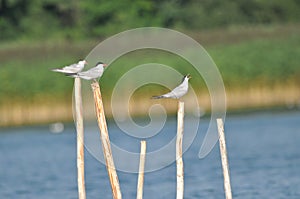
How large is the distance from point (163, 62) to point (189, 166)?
1482 cm

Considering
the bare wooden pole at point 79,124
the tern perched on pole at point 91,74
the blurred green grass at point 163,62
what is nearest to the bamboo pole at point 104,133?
the tern perched on pole at point 91,74

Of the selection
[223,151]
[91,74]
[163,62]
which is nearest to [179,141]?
[223,151]

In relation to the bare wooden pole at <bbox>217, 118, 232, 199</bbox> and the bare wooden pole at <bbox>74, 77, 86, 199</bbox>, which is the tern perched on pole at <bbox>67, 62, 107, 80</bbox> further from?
the bare wooden pole at <bbox>217, 118, 232, 199</bbox>

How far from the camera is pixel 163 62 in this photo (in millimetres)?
50750

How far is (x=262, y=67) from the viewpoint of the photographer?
2035 inches

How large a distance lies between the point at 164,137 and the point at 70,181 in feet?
35.6

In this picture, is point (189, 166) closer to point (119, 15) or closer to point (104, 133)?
point (104, 133)

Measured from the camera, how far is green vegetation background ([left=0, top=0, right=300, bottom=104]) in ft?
166

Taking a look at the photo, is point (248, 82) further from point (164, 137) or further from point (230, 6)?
point (230, 6)

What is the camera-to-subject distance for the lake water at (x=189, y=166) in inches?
1178

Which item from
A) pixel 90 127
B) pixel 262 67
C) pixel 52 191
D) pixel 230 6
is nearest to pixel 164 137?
pixel 90 127

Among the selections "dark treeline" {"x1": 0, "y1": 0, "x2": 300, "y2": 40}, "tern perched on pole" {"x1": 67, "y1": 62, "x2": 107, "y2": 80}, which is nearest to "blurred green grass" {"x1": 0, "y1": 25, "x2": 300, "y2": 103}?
"dark treeline" {"x1": 0, "y1": 0, "x2": 300, "y2": 40}

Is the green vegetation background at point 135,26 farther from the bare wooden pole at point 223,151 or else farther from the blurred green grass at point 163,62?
the bare wooden pole at point 223,151

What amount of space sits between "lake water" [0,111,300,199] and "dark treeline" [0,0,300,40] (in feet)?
53.0
